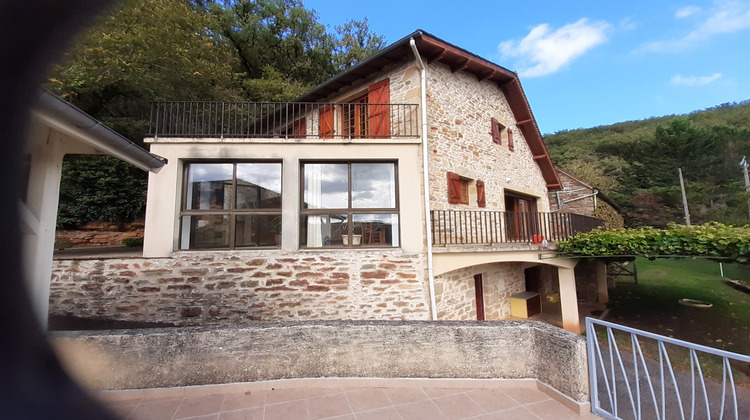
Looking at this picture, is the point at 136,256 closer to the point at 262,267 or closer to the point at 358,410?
the point at 262,267

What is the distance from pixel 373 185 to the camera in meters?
5.99

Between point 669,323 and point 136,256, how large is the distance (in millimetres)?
14247

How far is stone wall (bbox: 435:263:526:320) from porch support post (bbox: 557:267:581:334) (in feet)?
4.86

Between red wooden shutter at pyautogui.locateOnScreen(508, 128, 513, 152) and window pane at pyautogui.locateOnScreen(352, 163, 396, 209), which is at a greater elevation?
red wooden shutter at pyautogui.locateOnScreen(508, 128, 513, 152)

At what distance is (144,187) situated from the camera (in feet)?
37.4

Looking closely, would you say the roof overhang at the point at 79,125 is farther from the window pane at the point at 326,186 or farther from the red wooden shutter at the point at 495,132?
the red wooden shutter at the point at 495,132

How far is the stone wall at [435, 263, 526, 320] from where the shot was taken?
638 cm

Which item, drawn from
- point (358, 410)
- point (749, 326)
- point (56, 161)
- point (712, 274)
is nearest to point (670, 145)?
point (712, 274)

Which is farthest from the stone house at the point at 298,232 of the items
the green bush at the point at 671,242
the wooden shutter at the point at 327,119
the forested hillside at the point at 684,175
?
the forested hillside at the point at 684,175

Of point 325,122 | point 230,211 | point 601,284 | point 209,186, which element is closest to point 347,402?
point 230,211

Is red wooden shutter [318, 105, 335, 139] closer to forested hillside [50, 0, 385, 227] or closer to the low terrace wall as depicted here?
forested hillside [50, 0, 385, 227]

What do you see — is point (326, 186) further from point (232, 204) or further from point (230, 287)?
point (230, 287)

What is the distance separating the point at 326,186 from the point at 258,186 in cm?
→ 131

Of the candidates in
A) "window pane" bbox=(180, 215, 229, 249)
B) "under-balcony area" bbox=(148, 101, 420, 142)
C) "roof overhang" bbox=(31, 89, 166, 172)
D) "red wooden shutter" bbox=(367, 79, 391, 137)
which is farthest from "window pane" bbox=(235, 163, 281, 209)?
"red wooden shutter" bbox=(367, 79, 391, 137)
